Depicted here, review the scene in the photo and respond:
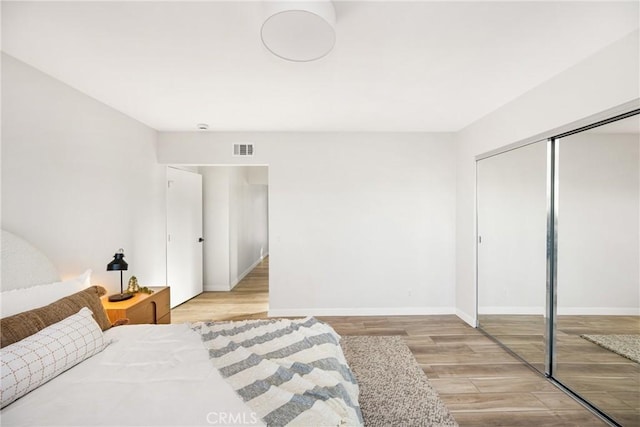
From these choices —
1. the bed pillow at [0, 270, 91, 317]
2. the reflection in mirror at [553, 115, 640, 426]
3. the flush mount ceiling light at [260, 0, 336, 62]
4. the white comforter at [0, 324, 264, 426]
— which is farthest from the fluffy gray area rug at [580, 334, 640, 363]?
the bed pillow at [0, 270, 91, 317]

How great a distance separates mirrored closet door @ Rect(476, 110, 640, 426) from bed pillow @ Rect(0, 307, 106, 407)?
11.5 feet

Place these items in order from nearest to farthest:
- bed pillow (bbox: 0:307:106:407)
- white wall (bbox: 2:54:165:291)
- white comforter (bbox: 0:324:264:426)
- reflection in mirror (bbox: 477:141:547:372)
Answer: white comforter (bbox: 0:324:264:426)
bed pillow (bbox: 0:307:106:407)
white wall (bbox: 2:54:165:291)
reflection in mirror (bbox: 477:141:547:372)

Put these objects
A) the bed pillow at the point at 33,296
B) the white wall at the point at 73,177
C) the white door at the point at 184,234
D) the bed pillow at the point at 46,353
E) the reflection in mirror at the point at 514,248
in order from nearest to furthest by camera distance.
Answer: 1. the bed pillow at the point at 46,353
2. the bed pillow at the point at 33,296
3. the white wall at the point at 73,177
4. the reflection in mirror at the point at 514,248
5. the white door at the point at 184,234

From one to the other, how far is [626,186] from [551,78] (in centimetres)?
107

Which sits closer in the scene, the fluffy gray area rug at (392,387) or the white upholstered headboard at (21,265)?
the white upholstered headboard at (21,265)

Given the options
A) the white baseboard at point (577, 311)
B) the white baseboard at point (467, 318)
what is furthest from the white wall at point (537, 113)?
the white baseboard at point (577, 311)

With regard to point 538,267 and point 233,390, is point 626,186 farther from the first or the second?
point 233,390

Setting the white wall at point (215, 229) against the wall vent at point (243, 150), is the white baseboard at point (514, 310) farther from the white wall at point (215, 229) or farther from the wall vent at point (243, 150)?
the white wall at point (215, 229)

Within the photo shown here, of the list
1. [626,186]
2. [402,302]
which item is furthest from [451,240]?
[626,186]

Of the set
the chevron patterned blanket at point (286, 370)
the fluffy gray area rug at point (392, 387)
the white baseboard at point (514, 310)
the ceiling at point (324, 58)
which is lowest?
the fluffy gray area rug at point (392, 387)

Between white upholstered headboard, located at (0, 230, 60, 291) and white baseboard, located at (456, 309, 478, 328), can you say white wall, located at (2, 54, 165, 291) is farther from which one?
white baseboard, located at (456, 309, 478, 328)

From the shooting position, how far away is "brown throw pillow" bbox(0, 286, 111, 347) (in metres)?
1.50

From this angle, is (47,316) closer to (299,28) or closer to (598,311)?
(299,28)

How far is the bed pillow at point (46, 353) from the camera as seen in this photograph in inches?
50.0
